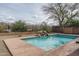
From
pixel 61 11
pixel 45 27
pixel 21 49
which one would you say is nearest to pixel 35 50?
pixel 21 49

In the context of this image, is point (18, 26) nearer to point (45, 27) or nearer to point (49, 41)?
point (45, 27)

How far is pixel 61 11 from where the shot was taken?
11.2ft

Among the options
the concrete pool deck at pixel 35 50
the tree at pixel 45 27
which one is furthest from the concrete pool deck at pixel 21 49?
the tree at pixel 45 27

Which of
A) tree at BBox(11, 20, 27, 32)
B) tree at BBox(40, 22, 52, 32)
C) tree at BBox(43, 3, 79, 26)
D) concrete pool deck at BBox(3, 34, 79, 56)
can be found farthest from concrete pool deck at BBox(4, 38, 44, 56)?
tree at BBox(43, 3, 79, 26)

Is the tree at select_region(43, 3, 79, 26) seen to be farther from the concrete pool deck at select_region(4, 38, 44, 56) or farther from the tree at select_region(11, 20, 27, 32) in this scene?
the concrete pool deck at select_region(4, 38, 44, 56)

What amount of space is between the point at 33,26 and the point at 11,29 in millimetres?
395

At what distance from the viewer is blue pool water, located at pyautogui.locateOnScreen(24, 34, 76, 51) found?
3.39 m

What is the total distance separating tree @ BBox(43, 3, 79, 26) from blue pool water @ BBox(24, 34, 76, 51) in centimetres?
26

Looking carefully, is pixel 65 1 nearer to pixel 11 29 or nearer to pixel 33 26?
pixel 33 26

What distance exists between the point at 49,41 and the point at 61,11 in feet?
1.89

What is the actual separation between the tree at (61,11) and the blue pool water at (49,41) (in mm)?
257

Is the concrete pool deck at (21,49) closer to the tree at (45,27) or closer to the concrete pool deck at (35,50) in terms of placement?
the concrete pool deck at (35,50)

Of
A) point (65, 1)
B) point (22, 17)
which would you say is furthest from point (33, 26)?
point (65, 1)

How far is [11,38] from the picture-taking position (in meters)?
3.39
